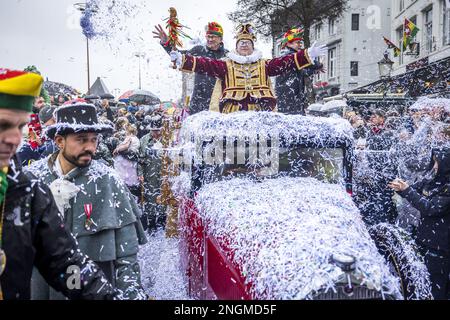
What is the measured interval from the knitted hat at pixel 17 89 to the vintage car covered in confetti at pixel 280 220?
140 cm

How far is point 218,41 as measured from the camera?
6320 mm

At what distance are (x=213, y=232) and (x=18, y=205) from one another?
170cm

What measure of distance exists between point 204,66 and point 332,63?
3843cm

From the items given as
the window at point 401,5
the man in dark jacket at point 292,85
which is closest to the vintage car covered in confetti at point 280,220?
the man in dark jacket at point 292,85

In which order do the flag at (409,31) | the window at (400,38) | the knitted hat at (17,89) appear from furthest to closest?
the window at (400,38), the flag at (409,31), the knitted hat at (17,89)

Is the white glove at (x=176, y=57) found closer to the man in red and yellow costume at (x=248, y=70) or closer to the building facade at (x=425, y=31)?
the man in red and yellow costume at (x=248, y=70)

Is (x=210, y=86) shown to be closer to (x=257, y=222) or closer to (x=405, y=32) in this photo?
(x=257, y=222)

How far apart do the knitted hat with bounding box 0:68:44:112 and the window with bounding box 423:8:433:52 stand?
73.0 ft

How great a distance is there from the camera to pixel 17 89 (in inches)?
61.7

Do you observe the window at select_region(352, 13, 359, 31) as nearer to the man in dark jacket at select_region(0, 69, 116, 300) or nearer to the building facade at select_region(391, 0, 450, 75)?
the building facade at select_region(391, 0, 450, 75)

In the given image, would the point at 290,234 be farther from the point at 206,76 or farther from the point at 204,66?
the point at 206,76

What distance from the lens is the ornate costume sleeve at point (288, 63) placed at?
5602 mm

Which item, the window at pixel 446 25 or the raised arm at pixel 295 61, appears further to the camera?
the window at pixel 446 25

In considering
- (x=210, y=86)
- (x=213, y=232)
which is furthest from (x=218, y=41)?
(x=213, y=232)
